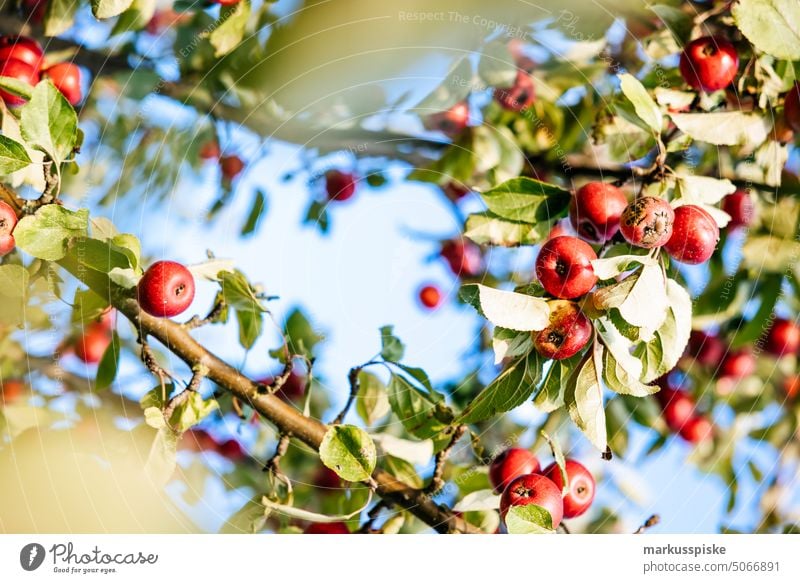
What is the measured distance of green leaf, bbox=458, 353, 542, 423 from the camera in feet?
2.05

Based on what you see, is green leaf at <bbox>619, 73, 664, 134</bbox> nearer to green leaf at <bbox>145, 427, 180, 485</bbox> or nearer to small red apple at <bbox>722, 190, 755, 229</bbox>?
small red apple at <bbox>722, 190, 755, 229</bbox>

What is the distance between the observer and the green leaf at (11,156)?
0.60 metres

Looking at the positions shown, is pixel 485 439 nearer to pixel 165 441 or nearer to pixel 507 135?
pixel 507 135

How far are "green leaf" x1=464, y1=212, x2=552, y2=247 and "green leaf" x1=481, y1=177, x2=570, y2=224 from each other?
0.01 m

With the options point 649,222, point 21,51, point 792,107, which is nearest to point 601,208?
point 649,222

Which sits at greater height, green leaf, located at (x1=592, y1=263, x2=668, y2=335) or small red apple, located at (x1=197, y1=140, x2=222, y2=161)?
small red apple, located at (x1=197, y1=140, x2=222, y2=161)

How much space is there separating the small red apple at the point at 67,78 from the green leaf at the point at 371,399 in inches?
17.6

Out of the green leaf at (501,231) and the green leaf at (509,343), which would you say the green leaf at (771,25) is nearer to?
the green leaf at (501,231)

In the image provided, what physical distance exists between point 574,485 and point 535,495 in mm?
82

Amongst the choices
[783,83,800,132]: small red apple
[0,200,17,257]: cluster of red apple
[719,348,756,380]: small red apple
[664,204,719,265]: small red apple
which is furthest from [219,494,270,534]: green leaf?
[719,348,756,380]: small red apple

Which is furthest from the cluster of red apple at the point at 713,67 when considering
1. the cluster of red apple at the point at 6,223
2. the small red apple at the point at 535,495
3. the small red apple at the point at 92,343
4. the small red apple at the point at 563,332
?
the small red apple at the point at 92,343

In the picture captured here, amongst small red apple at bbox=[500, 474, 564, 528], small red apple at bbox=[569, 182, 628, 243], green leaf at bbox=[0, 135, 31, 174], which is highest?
green leaf at bbox=[0, 135, 31, 174]

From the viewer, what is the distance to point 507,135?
1.06 m
